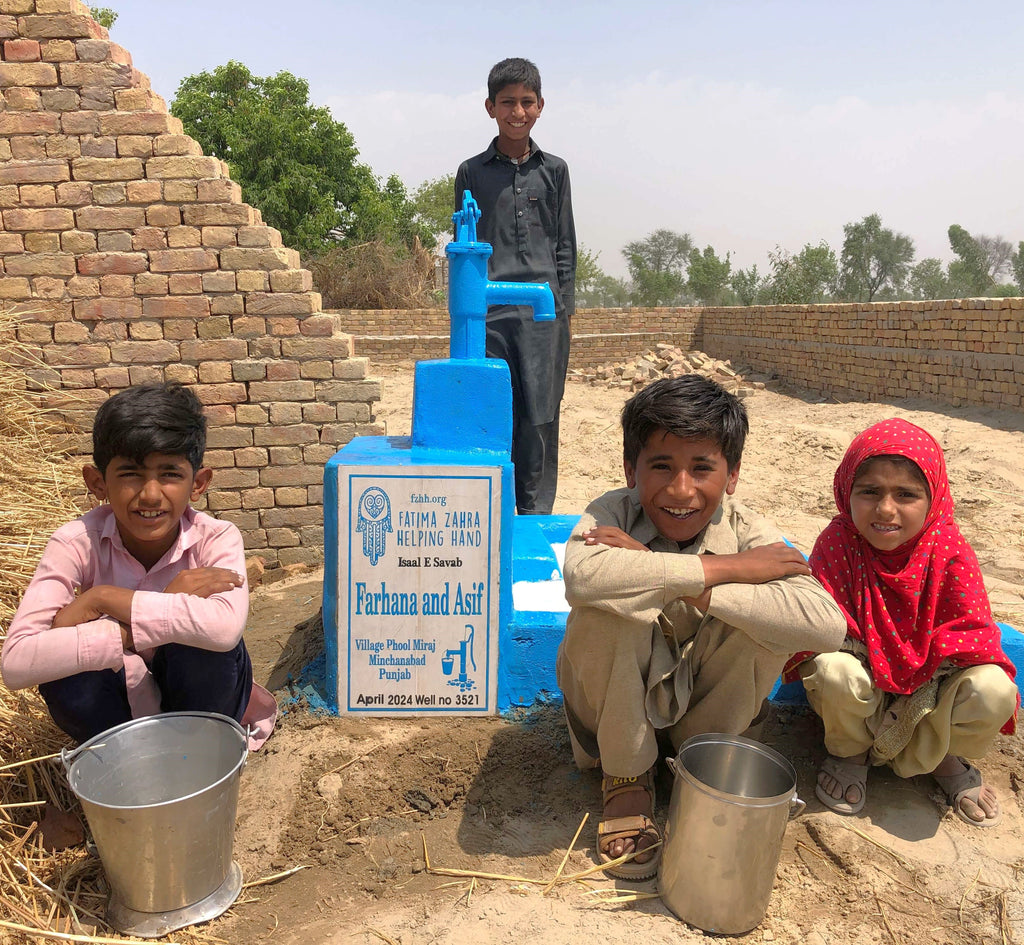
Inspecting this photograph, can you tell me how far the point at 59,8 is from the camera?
3.61 metres

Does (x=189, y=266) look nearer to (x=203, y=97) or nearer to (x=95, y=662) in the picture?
(x=95, y=662)

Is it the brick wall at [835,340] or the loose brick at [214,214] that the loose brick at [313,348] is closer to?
the loose brick at [214,214]

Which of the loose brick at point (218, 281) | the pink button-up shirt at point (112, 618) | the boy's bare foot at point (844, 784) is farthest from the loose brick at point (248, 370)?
the boy's bare foot at point (844, 784)

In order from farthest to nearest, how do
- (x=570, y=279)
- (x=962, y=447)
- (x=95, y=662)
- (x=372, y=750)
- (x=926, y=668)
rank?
(x=962, y=447)
(x=570, y=279)
(x=372, y=750)
(x=926, y=668)
(x=95, y=662)

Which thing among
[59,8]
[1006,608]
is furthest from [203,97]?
[1006,608]

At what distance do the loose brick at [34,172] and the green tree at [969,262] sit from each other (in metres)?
45.1

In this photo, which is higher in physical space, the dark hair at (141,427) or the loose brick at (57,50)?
the loose brick at (57,50)

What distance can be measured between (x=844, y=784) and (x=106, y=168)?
13.1 feet

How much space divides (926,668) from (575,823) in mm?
998

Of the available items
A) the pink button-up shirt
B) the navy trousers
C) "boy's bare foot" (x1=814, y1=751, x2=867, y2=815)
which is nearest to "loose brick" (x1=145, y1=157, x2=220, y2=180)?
the pink button-up shirt

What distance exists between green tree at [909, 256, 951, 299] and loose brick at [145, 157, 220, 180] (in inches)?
1919

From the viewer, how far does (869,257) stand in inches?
1656

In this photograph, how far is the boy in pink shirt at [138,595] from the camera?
5.76ft

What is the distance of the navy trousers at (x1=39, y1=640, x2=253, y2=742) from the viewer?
184cm
